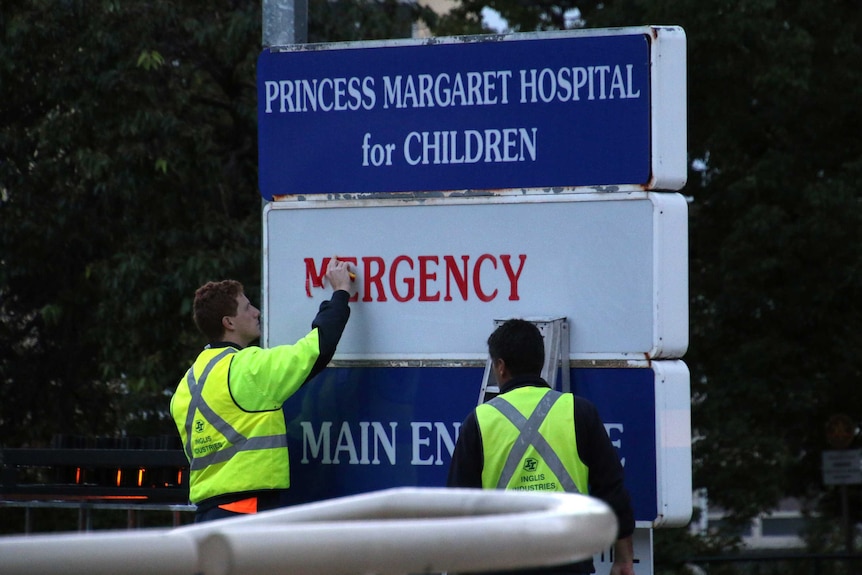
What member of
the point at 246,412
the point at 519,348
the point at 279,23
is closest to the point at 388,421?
the point at 246,412

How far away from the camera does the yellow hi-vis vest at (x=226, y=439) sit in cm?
480

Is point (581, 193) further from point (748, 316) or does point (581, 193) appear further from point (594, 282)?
point (748, 316)

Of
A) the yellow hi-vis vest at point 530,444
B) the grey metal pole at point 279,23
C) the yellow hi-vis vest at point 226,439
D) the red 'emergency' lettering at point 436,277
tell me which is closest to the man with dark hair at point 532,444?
the yellow hi-vis vest at point 530,444

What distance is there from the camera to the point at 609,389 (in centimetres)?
471

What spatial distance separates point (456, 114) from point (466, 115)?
40 mm

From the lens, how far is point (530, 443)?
4.31m

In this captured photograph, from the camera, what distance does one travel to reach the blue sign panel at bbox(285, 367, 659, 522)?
4.73 meters

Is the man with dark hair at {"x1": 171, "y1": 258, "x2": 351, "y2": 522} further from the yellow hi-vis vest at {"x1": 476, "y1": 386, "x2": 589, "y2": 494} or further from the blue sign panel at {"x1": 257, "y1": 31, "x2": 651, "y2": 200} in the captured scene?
the yellow hi-vis vest at {"x1": 476, "y1": 386, "x2": 589, "y2": 494}

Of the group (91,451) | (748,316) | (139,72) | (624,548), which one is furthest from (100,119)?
(624,548)

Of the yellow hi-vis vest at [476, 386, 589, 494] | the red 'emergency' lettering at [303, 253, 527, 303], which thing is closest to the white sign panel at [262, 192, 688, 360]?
the red 'emergency' lettering at [303, 253, 527, 303]

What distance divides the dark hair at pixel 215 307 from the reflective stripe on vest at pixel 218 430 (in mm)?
165

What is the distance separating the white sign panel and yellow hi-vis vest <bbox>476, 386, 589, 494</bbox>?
1.63 ft

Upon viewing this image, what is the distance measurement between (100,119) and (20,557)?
1022cm

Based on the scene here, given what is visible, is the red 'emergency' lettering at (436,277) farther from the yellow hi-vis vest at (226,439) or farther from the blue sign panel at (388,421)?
the yellow hi-vis vest at (226,439)
